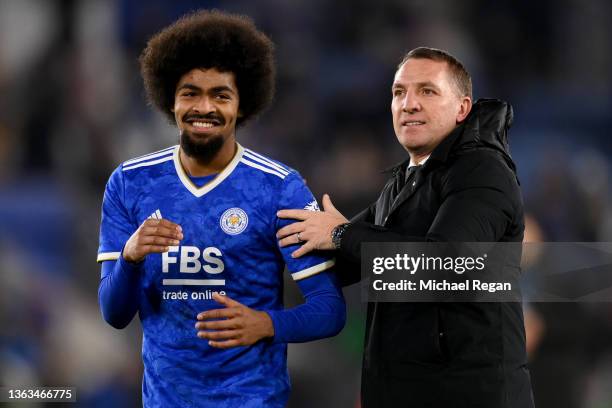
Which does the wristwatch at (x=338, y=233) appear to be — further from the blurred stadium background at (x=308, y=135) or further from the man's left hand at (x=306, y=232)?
the blurred stadium background at (x=308, y=135)

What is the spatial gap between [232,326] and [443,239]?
815mm

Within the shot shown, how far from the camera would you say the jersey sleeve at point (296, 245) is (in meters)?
3.45

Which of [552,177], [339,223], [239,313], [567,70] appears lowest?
[239,313]

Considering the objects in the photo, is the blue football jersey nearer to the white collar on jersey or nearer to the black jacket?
the white collar on jersey

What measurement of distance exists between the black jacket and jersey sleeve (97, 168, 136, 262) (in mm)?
846

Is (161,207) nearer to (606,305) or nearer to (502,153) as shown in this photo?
(502,153)

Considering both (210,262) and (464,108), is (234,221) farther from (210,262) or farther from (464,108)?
(464,108)

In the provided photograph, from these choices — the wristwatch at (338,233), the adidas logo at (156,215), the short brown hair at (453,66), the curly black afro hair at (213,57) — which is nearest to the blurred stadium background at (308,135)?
the short brown hair at (453,66)

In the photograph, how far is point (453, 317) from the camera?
344 cm

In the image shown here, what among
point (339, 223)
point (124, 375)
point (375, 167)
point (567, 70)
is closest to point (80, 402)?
point (124, 375)

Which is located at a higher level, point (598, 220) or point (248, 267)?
point (598, 220)

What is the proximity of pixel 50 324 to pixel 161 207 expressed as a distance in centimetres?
A: 415

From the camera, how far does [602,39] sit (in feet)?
32.0

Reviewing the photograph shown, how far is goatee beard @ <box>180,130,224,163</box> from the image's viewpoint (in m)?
3.49
